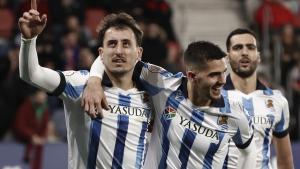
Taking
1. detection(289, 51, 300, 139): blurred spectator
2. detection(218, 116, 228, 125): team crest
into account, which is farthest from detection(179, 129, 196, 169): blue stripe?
detection(289, 51, 300, 139): blurred spectator

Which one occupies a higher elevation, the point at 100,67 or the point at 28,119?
the point at 100,67

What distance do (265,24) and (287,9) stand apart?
600 millimetres

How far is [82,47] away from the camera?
10.7m

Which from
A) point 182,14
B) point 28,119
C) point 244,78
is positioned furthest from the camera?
point 182,14

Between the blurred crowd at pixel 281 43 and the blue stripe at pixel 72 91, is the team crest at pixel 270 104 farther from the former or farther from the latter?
the blurred crowd at pixel 281 43

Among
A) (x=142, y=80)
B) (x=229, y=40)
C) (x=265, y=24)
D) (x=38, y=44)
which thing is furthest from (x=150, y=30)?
(x=142, y=80)

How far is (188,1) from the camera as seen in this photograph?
14.4 meters

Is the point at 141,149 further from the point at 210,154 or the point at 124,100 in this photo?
the point at 210,154

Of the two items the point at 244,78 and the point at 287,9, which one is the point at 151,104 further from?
the point at 287,9

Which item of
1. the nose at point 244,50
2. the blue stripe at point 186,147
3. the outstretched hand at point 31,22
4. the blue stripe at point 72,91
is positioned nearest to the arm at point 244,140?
the blue stripe at point 186,147

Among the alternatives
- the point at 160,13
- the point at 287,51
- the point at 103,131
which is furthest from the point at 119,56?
the point at 287,51

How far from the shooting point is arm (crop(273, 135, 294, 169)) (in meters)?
5.94

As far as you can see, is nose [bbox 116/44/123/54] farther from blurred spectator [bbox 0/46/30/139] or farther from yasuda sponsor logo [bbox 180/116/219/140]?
blurred spectator [bbox 0/46/30/139]

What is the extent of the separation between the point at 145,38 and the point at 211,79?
252 inches
